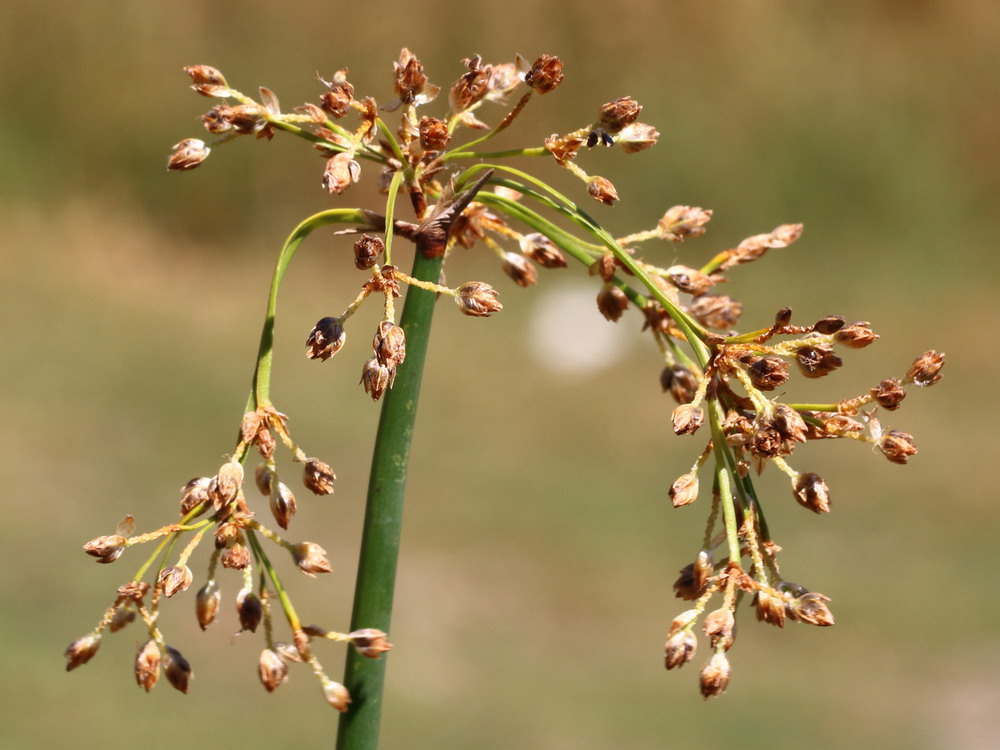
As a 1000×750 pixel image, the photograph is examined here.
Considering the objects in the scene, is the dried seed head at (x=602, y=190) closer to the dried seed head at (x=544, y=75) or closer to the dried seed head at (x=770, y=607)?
the dried seed head at (x=544, y=75)

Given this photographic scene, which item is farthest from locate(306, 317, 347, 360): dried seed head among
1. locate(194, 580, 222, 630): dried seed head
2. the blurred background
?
the blurred background

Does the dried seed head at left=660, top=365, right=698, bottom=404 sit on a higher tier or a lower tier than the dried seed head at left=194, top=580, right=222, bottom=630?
higher

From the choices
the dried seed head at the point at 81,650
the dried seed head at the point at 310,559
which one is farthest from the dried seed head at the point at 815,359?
the dried seed head at the point at 81,650

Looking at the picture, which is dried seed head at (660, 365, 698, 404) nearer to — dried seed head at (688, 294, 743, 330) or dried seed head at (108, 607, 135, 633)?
dried seed head at (688, 294, 743, 330)

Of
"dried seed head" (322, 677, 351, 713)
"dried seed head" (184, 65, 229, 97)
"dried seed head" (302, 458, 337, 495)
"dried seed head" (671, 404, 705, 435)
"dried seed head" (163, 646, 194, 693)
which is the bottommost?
"dried seed head" (322, 677, 351, 713)

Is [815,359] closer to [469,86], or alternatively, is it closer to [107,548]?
[469,86]

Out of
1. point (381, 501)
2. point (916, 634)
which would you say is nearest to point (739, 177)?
point (916, 634)

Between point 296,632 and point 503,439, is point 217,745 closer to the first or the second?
point 503,439
